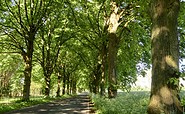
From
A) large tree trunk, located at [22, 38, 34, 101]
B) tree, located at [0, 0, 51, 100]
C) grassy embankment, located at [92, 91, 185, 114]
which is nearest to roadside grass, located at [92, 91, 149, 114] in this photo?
grassy embankment, located at [92, 91, 185, 114]

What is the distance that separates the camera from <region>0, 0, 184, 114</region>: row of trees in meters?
6.86

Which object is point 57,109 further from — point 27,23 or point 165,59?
point 165,59

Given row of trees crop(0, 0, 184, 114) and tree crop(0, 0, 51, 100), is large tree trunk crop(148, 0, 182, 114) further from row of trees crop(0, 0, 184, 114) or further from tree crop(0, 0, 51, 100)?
tree crop(0, 0, 51, 100)

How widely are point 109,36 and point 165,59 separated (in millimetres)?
12843

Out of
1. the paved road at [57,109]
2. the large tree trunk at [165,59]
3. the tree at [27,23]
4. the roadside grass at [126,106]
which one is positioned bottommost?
the paved road at [57,109]

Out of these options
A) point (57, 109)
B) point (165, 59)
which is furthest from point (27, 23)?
point (165, 59)

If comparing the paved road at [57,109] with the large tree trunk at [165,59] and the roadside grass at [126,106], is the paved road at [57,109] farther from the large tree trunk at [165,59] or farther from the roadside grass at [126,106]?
the large tree trunk at [165,59]

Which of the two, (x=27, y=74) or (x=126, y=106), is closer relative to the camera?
(x=126, y=106)

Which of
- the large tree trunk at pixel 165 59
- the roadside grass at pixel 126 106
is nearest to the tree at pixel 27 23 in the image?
the roadside grass at pixel 126 106

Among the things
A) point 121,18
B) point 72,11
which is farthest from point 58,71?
point 121,18

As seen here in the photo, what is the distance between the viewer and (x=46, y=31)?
35.6 meters

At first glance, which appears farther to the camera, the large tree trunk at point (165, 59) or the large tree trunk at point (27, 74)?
the large tree trunk at point (27, 74)

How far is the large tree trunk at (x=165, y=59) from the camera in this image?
654 cm

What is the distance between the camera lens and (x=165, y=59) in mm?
6852
